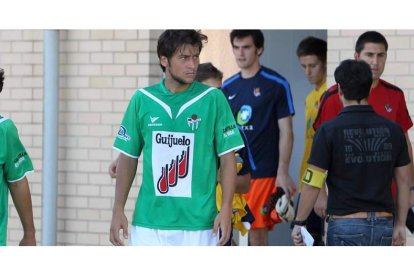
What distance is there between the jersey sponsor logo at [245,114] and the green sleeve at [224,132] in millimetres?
2436

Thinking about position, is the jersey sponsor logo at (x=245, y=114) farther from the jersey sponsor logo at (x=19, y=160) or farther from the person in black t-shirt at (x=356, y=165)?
the jersey sponsor logo at (x=19, y=160)

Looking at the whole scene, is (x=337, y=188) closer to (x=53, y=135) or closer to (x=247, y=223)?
(x=247, y=223)

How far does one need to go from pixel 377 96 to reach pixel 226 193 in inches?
63.9

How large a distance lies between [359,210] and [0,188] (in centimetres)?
198

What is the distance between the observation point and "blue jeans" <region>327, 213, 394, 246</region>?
6391mm

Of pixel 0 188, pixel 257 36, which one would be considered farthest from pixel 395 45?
pixel 0 188

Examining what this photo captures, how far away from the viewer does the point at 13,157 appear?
19.8 ft

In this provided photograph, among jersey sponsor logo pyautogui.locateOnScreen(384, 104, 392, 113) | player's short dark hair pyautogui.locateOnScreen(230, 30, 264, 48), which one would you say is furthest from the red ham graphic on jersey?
player's short dark hair pyautogui.locateOnScreen(230, 30, 264, 48)

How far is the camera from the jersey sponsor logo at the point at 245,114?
8.67 meters

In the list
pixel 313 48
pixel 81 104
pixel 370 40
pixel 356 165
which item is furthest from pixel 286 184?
pixel 356 165

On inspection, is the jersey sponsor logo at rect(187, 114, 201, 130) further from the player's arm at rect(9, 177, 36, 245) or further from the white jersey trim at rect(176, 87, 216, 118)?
the player's arm at rect(9, 177, 36, 245)

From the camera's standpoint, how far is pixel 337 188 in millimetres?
6457

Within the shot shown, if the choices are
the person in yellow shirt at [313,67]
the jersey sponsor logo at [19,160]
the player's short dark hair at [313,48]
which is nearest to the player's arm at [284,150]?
the person in yellow shirt at [313,67]

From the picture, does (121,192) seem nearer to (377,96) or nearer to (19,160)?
(19,160)
